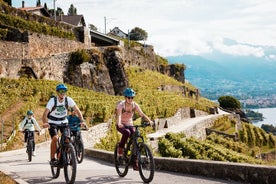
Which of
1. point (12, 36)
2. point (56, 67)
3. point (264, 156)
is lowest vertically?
point (264, 156)

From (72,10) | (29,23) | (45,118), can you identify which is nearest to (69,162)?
(45,118)

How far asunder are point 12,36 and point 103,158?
28332 mm

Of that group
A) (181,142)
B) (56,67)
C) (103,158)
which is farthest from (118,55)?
(103,158)

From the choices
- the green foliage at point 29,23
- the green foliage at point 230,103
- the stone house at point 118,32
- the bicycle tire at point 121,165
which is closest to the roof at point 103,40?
the green foliage at point 29,23

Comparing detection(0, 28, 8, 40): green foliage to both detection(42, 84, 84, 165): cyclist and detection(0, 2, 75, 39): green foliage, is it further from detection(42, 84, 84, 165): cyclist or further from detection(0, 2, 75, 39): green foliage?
detection(42, 84, 84, 165): cyclist

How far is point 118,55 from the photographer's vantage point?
4769 centimetres

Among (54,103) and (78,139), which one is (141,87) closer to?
(78,139)

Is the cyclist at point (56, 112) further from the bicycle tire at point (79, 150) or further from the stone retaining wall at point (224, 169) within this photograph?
the bicycle tire at point (79, 150)

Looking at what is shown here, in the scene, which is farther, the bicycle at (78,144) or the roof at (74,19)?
the roof at (74,19)

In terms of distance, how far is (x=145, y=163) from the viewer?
8805 mm

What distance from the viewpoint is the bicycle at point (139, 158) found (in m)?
8.62

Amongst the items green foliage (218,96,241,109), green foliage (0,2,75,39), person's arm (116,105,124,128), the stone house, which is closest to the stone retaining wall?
person's arm (116,105,124,128)

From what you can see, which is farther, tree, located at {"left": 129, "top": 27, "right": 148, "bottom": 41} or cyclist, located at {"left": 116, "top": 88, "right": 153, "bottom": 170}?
tree, located at {"left": 129, "top": 27, "right": 148, "bottom": 41}

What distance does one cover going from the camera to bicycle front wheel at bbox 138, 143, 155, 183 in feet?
28.1
